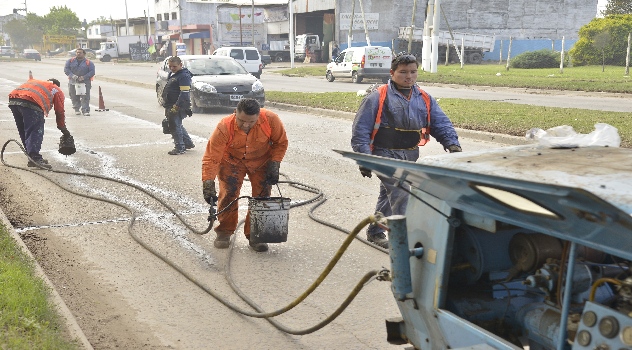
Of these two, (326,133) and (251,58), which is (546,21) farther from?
(326,133)

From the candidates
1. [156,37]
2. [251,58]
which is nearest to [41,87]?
[251,58]

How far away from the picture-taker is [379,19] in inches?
2213

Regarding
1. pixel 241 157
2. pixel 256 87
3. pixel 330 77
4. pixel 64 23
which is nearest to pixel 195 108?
pixel 256 87

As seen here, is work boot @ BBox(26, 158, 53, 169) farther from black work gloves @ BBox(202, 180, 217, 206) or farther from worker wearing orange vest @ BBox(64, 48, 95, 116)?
worker wearing orange vest @ BBox(64, 48, 95, 116)

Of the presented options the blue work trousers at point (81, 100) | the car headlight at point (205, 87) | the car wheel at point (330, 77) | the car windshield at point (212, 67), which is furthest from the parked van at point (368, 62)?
the blue work trousers at point (81, 100)

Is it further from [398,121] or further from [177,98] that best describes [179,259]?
[177,98]

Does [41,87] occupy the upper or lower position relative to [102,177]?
upper

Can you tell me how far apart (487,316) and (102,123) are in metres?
15.7

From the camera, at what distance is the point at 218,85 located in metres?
19.3

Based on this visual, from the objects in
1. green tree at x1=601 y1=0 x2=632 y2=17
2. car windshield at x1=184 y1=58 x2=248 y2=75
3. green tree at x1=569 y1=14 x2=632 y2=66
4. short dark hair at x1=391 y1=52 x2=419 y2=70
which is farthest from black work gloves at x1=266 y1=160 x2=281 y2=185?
green tree at x1=601 y1=0 x2=632 y2=17

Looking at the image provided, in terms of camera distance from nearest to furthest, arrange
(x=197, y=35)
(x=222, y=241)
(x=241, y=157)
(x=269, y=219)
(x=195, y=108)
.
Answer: (x=269, y=219)
(x=241, y=157)
(x=222, y=241)
(x=195, y=108)
(x=197, y=35)

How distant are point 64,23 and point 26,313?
130709 millimetres

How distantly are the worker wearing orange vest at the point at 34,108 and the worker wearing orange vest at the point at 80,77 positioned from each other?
8.94 metres

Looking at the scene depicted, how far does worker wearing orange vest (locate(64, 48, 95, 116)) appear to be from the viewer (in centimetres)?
2008
